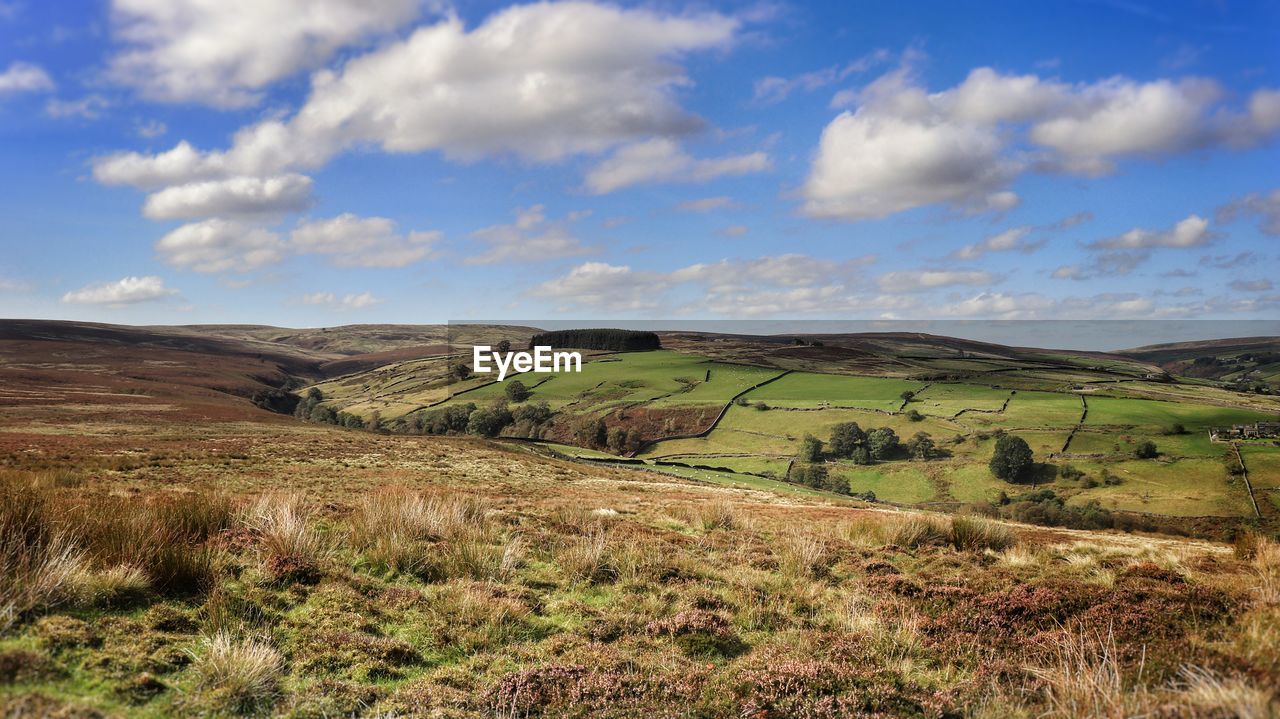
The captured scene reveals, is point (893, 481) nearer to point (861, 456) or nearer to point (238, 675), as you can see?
point (861, 456)

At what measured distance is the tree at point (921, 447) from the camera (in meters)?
82.4

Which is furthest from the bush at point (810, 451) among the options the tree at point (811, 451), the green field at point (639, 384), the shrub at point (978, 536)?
the shrub at point (978, 536)

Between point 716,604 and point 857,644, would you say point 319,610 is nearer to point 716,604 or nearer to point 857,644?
point 716,604

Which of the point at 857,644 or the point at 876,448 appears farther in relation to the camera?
the point at 876,448

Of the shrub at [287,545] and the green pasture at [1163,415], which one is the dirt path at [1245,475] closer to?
the green pasture at [1163,415]

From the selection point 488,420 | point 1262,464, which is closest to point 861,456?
point 1262,464

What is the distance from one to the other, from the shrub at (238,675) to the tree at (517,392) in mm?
115655

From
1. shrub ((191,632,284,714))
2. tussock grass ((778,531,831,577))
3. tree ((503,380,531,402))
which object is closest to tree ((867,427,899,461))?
tree ((503,380,531,402))

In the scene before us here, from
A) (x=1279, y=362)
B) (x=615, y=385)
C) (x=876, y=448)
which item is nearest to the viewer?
(x=876, y=448)

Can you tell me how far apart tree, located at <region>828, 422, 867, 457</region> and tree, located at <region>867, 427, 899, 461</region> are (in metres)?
1.75

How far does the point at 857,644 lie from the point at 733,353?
166m

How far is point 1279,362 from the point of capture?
193m

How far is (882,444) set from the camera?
8388cm

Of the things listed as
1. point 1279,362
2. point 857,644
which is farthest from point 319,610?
point 1279,362
